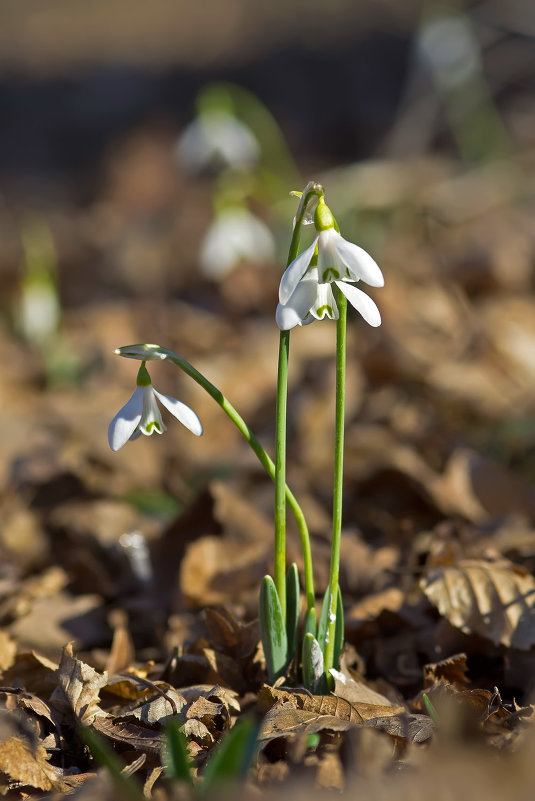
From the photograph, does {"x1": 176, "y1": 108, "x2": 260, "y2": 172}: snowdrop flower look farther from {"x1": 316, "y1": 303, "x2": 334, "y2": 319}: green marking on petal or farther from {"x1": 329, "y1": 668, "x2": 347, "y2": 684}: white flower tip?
{"x1": 329, "y1": 668, "x2": 347, "y2": 684}: white flower tip

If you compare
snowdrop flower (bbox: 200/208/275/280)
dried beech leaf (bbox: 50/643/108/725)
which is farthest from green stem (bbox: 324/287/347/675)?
snowdrop flower (bbox: 200/208/275/280)

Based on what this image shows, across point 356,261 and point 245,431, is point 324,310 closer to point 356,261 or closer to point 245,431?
point 356,261

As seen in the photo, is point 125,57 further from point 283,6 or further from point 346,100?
point 346,100

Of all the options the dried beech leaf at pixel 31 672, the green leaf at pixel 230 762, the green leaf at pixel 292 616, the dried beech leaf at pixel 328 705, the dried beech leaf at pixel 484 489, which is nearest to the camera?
the green leaf at pixel 230 762

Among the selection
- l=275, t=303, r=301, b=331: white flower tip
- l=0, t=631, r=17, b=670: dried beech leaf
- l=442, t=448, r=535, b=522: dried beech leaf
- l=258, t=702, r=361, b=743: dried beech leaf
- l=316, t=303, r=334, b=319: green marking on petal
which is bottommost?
l=258, t=702, r=361, b=743: dried beech leaf

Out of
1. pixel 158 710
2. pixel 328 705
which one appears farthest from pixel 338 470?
pixel 158 710

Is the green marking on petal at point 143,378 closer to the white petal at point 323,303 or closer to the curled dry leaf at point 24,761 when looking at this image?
the white petal at point 323,303

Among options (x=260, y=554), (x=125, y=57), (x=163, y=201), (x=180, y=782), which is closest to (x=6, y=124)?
(x=125, y=57)

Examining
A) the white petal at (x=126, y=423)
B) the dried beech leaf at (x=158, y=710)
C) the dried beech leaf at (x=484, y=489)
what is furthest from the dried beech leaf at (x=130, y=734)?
the dried beech leaf at (x=484, y=489)
